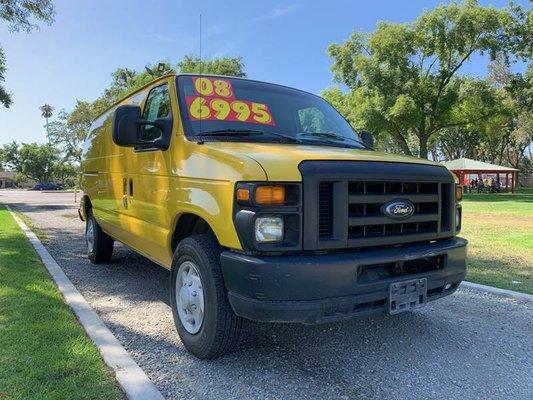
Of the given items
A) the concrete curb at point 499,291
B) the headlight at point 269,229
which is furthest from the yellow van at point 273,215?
the concrete curb at point 499,291

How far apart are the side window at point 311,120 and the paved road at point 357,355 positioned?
190 centimetres

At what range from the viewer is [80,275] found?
21.2 feet

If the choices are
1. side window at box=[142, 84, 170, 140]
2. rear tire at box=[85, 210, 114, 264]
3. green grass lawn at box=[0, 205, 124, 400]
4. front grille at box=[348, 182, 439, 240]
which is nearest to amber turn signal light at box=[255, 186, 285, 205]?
front grille at box=[348, 182, 439, 240]

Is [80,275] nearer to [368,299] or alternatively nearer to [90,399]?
[90,399]

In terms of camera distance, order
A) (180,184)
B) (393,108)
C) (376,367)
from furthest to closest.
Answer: (393,108), (180,184), (376,367)

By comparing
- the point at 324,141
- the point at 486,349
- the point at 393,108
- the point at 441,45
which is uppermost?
the point at 441,45

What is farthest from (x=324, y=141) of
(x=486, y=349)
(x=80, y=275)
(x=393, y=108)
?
(x=393, y=108)

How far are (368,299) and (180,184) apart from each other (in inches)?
68.7

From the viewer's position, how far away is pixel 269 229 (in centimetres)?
297

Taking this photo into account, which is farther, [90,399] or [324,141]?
[324,141]

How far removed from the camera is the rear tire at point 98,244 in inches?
277

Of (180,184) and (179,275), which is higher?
(180,184)

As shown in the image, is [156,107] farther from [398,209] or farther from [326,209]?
[398,209]

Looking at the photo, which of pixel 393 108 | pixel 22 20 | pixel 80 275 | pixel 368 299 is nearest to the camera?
pixel 368 299
